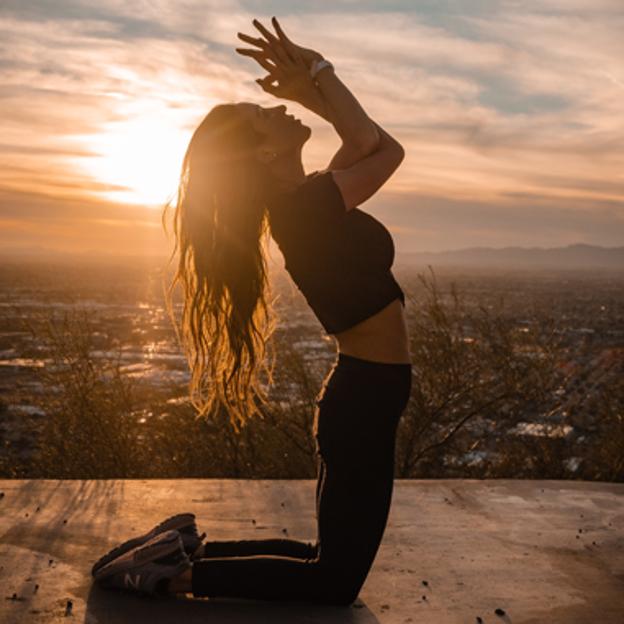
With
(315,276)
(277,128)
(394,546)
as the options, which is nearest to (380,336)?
(315,276)

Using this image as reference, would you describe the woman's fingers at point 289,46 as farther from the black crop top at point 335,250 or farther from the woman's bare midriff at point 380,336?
the woman's bare midriff at point 380,336

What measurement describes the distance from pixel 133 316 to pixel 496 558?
151 ft

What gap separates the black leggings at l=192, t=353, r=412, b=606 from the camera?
3193 mm

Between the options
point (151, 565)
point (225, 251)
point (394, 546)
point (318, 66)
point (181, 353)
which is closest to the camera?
point (318, 66)

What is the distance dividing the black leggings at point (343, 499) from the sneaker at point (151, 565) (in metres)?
0.09

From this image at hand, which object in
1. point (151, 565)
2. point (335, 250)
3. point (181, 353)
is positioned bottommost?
point (181, 353)

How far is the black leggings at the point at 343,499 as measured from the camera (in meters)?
3.19

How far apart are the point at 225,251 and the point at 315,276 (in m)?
0.42

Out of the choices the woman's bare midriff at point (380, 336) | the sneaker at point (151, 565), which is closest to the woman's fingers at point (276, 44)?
the woman's bare midriff at point (380, 336)

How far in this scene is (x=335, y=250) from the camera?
309cm

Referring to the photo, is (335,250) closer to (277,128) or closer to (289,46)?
(277,128)

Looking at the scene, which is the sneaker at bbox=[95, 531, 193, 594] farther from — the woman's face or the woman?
the woman's face

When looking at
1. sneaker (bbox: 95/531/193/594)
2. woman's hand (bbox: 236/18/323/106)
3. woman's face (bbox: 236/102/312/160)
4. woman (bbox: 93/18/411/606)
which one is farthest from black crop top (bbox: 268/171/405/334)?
sneaker (bbox: 95/531/193/594)

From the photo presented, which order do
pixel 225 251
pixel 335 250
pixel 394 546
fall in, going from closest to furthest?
pixel 335 250
pixel 225 251
pixel 394 546
